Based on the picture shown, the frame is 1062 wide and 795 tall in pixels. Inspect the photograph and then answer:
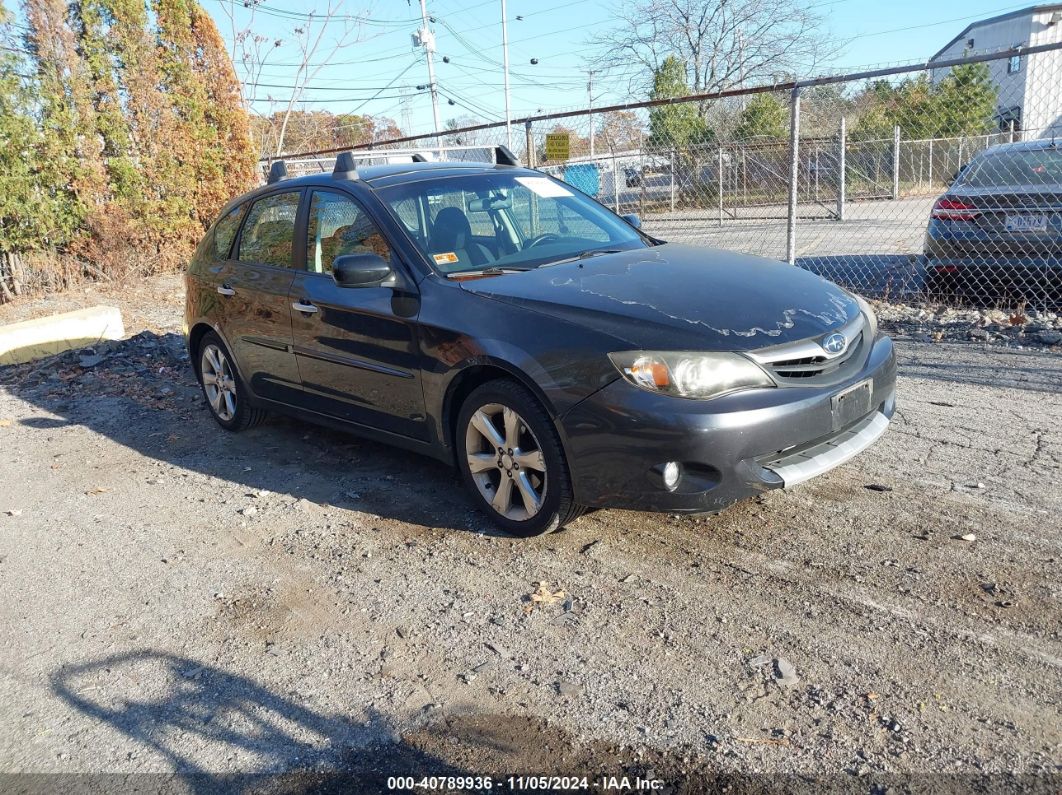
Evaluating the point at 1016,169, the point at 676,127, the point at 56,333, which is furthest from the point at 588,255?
the point at 676,127

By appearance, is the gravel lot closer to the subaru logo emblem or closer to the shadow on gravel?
the shadow on gravel

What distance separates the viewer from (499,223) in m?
5.04

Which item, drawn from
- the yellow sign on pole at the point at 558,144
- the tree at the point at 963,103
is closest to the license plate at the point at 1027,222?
the yellow sign on pole at the point at 558,144

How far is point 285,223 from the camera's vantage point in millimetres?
5613

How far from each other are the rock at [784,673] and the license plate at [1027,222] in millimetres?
6065

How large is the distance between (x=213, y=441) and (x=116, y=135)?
8.78 meters

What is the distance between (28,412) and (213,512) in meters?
3.56

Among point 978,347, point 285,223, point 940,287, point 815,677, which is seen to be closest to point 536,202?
point 285,223

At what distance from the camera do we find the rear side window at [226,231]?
618 centimetres

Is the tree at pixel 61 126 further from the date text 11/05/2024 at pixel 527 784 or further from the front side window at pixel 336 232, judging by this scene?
the date text 11/05/2024 at pixel 527 784

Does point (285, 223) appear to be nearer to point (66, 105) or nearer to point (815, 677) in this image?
point (815, 677)

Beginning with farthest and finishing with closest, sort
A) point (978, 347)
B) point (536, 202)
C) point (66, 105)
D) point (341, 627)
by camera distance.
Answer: point (66, 105)
point (978, 347)
point (536, 202)
point (341, 627)

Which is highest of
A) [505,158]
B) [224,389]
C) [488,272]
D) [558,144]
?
[558,144]

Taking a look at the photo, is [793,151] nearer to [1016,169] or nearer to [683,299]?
[1016,169]
